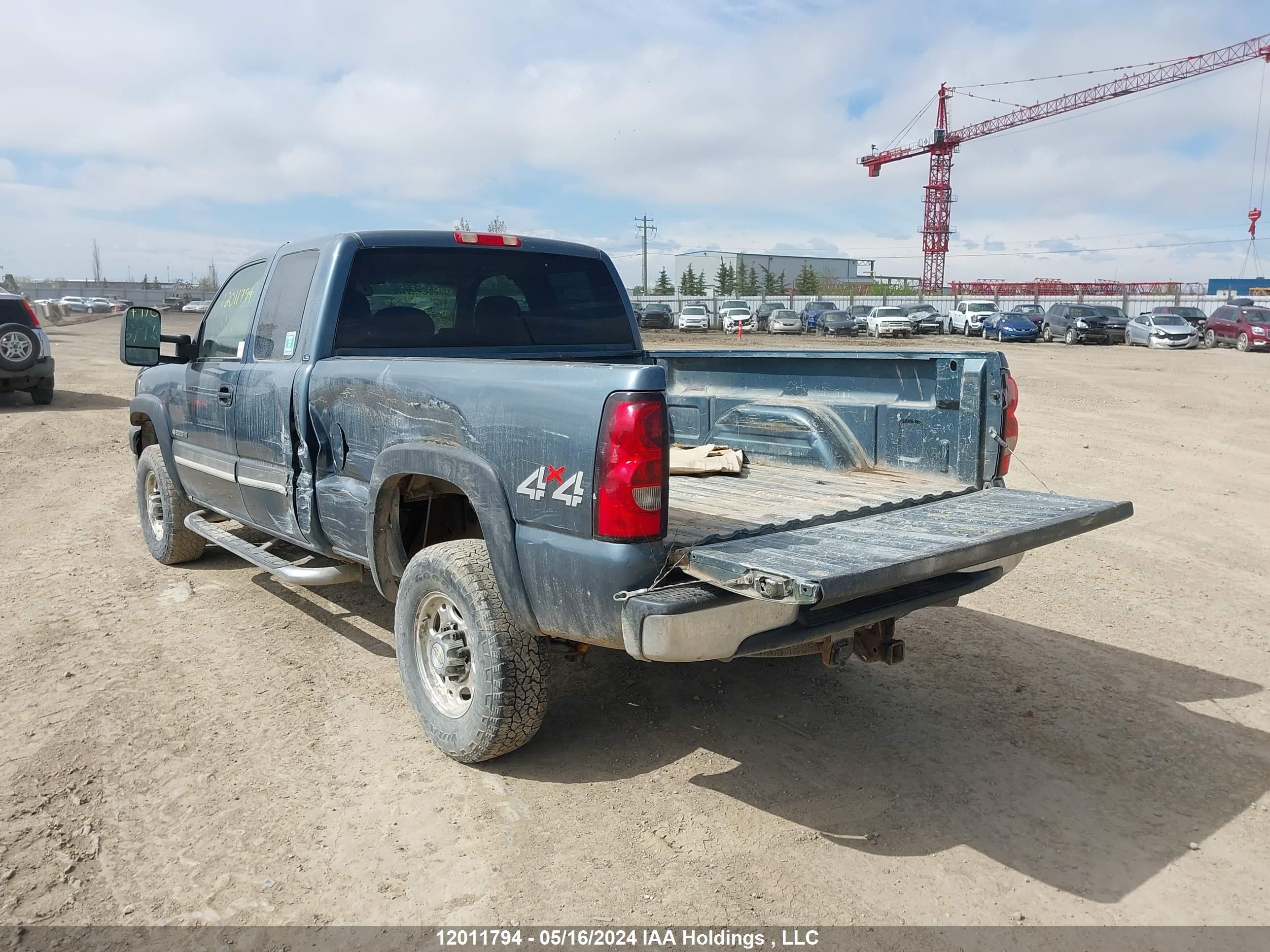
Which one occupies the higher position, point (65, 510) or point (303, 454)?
point (303, 454)

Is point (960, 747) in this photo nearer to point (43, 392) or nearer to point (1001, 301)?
point (43, 392)

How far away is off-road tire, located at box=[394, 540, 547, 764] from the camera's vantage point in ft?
11.1

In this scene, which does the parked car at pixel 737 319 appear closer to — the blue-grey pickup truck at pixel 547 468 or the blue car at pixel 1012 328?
the blue car at pixel 1012 328

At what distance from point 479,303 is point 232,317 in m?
1.64

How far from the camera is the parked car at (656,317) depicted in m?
46.6

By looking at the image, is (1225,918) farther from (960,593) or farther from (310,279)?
(310,279)

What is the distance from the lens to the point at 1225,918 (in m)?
2.82

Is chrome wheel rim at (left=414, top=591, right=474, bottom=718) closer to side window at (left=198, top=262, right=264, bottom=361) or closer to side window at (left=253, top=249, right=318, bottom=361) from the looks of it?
side window at (left=253, top=249, right=318, bottom=361)

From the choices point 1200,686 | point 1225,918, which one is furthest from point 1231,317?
point 1225,918

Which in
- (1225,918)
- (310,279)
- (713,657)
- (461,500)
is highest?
(310,279)

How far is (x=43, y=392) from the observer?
1509 cm

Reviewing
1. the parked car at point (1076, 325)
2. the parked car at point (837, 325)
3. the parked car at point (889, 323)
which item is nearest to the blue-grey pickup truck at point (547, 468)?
the parked car at point (1076, 325)

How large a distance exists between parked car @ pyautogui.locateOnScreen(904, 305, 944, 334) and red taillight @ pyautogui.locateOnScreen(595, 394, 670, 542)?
40.9m

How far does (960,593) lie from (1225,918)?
50.9 inches
